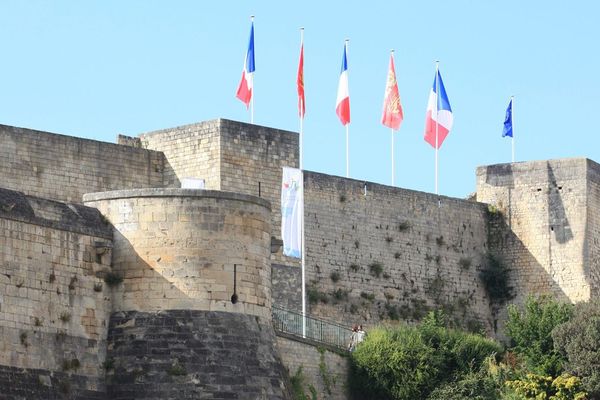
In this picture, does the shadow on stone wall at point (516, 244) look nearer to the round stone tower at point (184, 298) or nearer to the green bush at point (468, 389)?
the green bush at point (468, 389)

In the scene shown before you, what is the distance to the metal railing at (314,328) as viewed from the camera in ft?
123

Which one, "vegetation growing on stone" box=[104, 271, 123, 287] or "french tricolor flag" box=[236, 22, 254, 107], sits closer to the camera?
"vegetation growing on stone" box=[104, 271, 123, 287]

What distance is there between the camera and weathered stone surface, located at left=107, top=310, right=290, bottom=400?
3077 centimetres

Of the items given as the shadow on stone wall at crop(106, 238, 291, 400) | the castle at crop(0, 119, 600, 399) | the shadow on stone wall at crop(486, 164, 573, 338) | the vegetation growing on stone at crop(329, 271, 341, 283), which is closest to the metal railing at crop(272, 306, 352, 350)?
the castle at crop(0, 119, 600, 399)

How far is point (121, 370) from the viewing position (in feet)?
101

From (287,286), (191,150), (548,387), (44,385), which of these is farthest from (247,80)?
(44,385)

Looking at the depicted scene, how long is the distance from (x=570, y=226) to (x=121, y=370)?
18.2m

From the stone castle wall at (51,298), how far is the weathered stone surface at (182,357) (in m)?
0.35

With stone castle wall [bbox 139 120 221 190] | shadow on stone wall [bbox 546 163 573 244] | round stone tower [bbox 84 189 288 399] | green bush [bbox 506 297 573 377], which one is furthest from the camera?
shadow on stone wall [bbox 546 163 573 244]

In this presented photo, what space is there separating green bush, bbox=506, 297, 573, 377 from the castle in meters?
3.07

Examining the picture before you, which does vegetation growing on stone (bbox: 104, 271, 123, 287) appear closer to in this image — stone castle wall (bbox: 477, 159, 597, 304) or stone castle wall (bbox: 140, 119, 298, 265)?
stone castle wall (bbox: 140, 119, 298, 265)

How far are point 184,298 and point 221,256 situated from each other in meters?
0.89

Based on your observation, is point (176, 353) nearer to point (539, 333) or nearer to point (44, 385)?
point (44, 385)

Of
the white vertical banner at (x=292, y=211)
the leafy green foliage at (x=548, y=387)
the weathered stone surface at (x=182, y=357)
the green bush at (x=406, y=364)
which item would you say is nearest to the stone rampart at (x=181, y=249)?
the weathered stone surface at (x=182, y=357)
